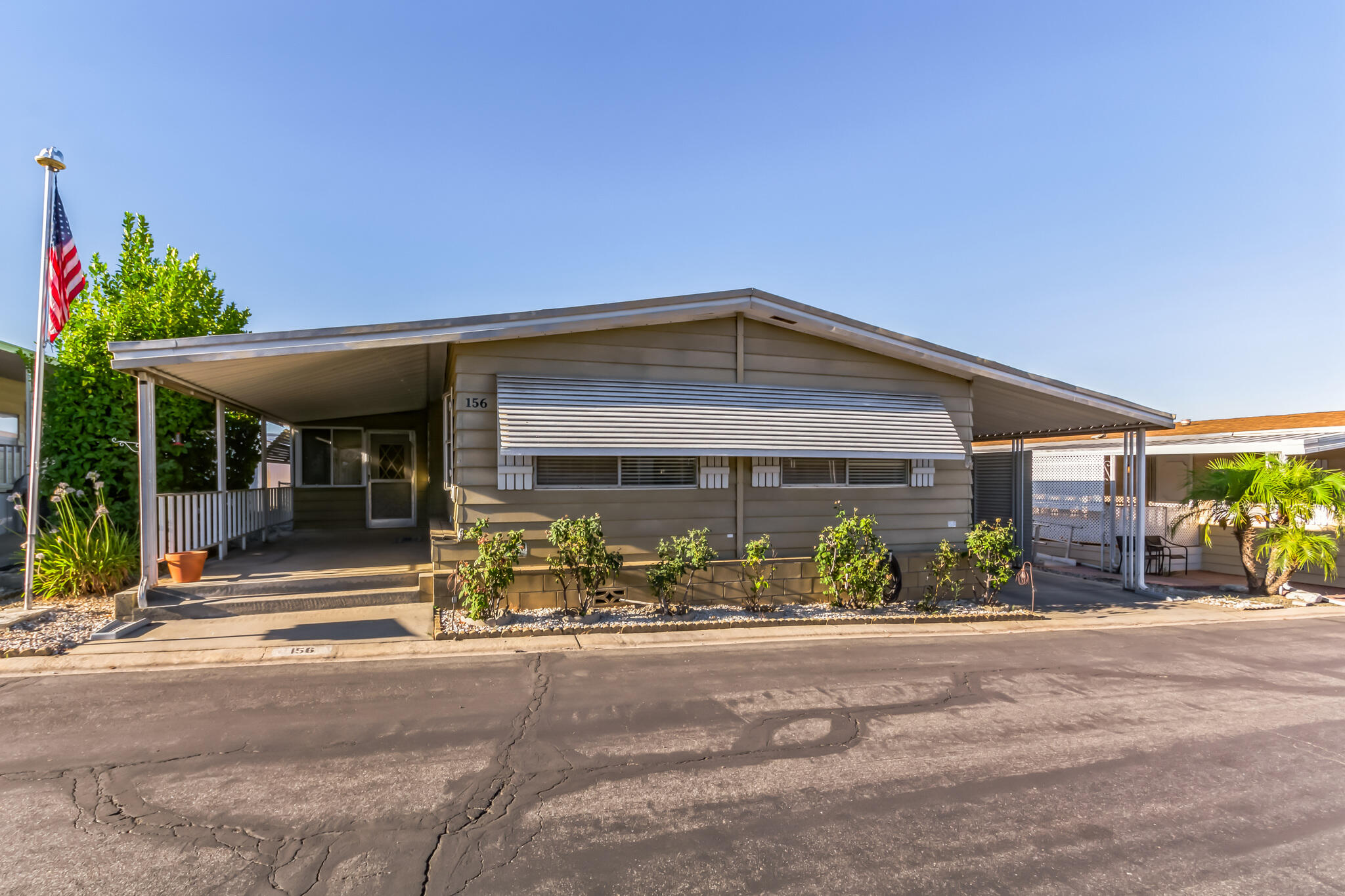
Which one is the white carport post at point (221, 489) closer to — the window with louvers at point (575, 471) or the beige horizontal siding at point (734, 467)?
the beige horizontal siding at point (734, 467)

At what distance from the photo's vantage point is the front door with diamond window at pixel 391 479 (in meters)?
14.7

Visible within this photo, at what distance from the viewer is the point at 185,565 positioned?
315 inches

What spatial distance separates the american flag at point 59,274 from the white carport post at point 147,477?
156 centimetres

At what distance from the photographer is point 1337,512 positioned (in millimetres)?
10984

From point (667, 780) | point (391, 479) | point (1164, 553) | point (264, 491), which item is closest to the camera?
point (667, 780)

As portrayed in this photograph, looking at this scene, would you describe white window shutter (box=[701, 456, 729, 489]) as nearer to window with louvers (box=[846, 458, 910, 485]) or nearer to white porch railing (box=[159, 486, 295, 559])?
window with louvers (box=[846, 458, 910, 485])

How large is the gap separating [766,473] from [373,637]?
5.31 meters

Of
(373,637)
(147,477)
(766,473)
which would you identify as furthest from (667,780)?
(147,477)

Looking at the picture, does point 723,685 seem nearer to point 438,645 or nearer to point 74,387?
point 438,645

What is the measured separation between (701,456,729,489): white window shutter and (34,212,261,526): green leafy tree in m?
7.63

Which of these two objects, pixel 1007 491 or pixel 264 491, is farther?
pixel 1007 491

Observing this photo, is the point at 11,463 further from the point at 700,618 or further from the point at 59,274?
the point at 700,618

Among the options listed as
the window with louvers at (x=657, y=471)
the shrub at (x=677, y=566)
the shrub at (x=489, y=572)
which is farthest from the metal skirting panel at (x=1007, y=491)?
the shrub at (x=489, y=572)

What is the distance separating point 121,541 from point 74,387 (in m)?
2.73
